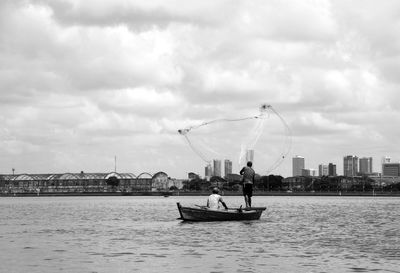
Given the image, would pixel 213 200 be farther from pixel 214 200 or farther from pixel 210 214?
pixel 210 214

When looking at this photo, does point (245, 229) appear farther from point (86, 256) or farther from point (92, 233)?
point (86, 256)

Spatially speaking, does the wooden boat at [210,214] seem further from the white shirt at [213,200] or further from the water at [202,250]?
the water at [202,250]

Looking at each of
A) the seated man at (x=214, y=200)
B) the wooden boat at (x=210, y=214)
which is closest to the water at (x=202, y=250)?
the wooden boat at (x=210, y=214)

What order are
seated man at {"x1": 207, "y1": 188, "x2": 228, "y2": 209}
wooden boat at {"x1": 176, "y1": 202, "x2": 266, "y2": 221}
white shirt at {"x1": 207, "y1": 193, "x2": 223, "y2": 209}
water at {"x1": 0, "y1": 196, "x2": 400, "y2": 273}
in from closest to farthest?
water at {"x1": 0, "y1": 196, "x2": 400, "y2": 273}
wooden boat at {"x1": 176, "y1": 202, "x2": 266, "y2": 221}
seated man at {"x1": 207, "y1": 188, "x2": 228, "y2": 209}
white shirt at {"x1": 207, "y1": 193, "x2": 223, "y2": 209}

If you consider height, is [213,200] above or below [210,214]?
above

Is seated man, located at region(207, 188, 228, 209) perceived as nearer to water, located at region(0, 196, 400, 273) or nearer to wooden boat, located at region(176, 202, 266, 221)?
wooden boat, located at region(176, 202, 266, 221)

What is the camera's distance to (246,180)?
61125 millimetres

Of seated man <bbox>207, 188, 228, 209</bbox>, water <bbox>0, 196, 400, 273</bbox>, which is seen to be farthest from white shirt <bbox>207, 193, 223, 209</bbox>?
water <bbox>0, 196, 400, 273</bbox>

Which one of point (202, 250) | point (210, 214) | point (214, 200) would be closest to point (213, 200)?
point (214, 200)

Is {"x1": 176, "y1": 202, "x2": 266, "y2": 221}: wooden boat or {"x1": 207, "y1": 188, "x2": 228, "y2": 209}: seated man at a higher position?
{"x1": 207, "y1": 188, "x2": 228, "y2": 209}: seated man

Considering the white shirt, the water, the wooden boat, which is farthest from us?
the white shirt

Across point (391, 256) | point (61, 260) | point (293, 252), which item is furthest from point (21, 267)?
point (391, 256)

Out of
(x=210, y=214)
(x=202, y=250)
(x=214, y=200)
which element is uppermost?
(x=214, y=200)

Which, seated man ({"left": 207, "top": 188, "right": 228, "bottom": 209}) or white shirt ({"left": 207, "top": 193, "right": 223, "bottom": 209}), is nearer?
seated man ({"left": 207, "top": 188, "right": 228, "bottom": 209})
